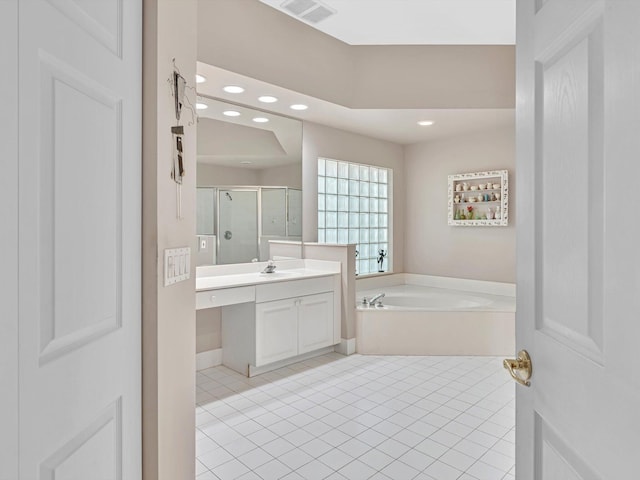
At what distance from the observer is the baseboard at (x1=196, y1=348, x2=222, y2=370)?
137 inches

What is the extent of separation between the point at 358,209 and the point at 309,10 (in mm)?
2482

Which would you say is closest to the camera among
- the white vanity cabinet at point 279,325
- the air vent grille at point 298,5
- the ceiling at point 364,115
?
the air vent grille at point 298,5

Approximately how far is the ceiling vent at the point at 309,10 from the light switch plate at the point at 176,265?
218cm

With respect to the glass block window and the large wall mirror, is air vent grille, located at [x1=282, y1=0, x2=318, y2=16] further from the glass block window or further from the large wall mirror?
the glass block window

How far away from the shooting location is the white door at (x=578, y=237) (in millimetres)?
607

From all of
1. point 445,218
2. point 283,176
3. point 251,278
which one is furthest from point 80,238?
point 445,218

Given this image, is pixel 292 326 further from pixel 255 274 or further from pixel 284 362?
pixel 255 274

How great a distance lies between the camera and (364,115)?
406 centimetres

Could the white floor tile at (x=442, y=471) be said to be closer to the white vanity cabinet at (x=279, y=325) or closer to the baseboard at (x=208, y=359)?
the white vanity cabinet at (x=279, y=325)

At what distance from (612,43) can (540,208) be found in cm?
36

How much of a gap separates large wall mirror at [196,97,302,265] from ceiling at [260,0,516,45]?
100cm

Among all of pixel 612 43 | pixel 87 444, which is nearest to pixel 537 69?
pixel 612 43

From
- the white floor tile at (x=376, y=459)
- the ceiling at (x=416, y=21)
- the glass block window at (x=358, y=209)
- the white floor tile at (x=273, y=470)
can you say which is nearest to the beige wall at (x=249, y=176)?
the glass block window at (x=358, y=209)

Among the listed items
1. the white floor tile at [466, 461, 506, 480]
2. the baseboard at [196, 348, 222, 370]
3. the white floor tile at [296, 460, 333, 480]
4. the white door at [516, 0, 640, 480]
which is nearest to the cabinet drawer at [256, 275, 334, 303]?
the baseboard at [196, 348, 222, 370]
